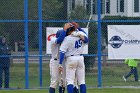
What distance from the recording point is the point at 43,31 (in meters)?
19.9

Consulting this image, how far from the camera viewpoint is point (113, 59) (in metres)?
20.0

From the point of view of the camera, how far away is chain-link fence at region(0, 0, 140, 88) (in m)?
19.7

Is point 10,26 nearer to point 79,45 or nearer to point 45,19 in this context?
point 45,19

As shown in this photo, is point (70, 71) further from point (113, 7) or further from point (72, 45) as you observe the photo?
point (113, 7)

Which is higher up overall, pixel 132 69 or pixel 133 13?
pixel 133 13

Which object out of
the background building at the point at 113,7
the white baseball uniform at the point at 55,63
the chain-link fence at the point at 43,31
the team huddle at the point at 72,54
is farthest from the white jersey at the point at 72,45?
the background building at the point at 113,7

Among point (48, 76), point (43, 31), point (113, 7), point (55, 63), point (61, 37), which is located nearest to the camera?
point (61, 37)

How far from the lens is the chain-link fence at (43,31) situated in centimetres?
1969

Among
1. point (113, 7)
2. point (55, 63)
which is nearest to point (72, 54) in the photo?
point (55, 63)

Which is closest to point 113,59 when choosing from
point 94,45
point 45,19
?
point 94,45

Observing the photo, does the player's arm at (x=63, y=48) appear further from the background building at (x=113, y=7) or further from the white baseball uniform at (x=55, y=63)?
the background building at (x=113, y=7)

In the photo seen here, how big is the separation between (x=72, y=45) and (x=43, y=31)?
570cm

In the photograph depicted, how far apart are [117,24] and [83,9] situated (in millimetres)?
1303

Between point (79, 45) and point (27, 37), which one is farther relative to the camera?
point (27, 37)
